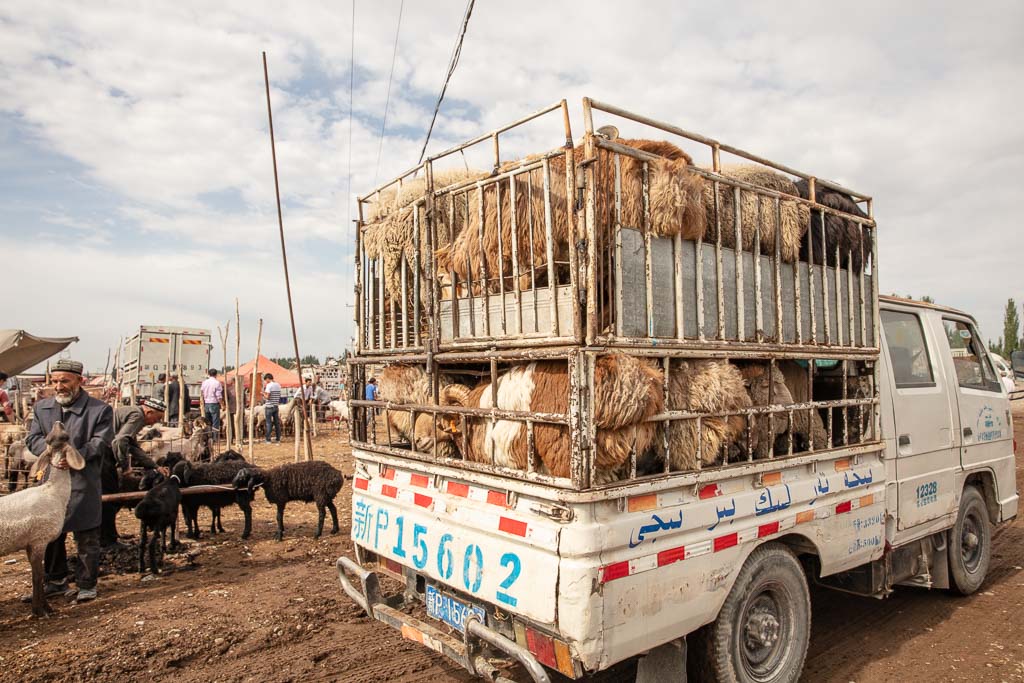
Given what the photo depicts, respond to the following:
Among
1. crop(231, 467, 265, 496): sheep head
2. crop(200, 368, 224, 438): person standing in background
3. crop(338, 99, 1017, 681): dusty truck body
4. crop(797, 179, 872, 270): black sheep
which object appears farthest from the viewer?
crop(200, 368, 224, 438): person standing in background

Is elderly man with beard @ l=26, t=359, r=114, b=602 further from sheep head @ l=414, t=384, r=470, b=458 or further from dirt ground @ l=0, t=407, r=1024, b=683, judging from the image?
sheep head @ l=414, t=384, r=470, b=458

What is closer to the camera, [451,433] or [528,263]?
[528,263]

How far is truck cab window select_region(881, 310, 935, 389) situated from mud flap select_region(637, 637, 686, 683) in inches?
115

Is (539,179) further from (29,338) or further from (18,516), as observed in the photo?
(29,338)

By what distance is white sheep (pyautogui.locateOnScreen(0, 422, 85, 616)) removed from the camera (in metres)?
4.97

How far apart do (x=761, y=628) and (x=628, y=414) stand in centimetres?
167

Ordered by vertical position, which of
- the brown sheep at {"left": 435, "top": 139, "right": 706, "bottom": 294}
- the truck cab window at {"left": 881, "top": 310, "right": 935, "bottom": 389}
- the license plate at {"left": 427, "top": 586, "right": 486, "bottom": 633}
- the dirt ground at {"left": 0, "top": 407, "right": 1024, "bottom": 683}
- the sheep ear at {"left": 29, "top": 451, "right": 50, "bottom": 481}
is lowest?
the dirt ground at {"left": 0, "top": 407, "right": 1024, "bottom": 683}

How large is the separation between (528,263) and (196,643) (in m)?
3.65

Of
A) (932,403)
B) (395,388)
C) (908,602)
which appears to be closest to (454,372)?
(395,388)

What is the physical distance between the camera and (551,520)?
9.27ft

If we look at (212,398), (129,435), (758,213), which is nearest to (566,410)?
(758,213)

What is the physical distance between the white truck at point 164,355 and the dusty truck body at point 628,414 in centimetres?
1417

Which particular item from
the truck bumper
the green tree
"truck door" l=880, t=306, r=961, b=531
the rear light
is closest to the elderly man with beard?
the truck bumper

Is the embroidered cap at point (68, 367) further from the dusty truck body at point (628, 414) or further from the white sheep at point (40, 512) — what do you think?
the dusty truck body at point (628, 414)
